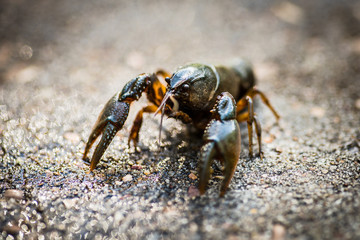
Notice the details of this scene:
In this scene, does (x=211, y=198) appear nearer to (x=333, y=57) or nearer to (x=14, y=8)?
(x=333, y=57)

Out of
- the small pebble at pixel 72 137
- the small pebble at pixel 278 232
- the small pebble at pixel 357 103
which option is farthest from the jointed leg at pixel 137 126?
the small pebble at pixel 357 103

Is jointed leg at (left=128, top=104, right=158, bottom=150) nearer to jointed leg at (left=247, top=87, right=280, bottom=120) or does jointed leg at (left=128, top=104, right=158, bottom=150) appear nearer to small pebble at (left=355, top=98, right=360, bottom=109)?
jointed leg at (left=247, top=87, right=280, bottom=120)

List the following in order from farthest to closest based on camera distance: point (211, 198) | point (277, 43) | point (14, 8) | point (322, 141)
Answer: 1. point (14, 8)
2. point (277, 43)
3. point (322, 141)
4. point (211, 198)

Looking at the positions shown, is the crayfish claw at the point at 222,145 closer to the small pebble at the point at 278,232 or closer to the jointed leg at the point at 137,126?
the small pebble at the point at 278,232

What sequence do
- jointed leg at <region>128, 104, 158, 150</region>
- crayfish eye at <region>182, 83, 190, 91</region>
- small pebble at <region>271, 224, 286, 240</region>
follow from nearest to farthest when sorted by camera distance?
small pebble at <region>271, 224, 286, 240</region> → crayfish eye at <region>182, 83, 190, 91</region> → jointed leg at <region>128, 104, 158, 150</region>

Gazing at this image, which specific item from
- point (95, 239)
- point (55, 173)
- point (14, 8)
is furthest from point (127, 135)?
point (14, 8)

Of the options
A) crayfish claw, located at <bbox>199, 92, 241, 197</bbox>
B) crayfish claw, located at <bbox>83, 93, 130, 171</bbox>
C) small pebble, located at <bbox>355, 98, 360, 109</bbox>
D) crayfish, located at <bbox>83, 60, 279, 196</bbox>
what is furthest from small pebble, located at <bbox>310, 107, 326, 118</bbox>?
crayfish claw, located at <bbox>83, 93, 130, 171</bbox>
